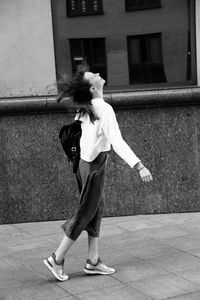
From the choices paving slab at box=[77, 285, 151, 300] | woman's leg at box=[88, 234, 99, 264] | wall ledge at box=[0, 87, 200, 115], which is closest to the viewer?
paving slab at box=[77, 285, 151, 300]

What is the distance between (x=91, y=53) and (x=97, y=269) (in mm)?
3464

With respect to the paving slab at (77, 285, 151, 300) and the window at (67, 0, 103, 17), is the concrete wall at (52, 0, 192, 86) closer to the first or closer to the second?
the window at (67, 0, 103, 17)

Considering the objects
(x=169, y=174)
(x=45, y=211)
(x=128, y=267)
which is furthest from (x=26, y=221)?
(x=128, y=267)

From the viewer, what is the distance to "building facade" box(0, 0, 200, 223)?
7188 mm

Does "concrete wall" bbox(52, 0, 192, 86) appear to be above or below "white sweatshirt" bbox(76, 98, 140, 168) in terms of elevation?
above

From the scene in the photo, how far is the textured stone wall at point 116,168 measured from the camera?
7191 millimetres

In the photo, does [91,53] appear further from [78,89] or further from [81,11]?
[78,89]

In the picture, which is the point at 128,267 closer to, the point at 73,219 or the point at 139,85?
the point at 73,219

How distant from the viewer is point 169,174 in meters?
7.27

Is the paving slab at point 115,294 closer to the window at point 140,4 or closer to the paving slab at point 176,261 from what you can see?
the paving slab at point 176,261

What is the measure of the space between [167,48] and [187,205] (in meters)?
2.11

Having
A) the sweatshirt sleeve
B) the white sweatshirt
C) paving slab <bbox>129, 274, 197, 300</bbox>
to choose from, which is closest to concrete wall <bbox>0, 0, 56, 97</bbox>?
the white sweatshirt

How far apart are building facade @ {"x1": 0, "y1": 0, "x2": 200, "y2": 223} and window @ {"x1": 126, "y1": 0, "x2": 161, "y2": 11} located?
0.01 meters

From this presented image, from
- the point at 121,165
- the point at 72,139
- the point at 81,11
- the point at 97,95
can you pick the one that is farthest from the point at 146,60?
the point at 72,139
